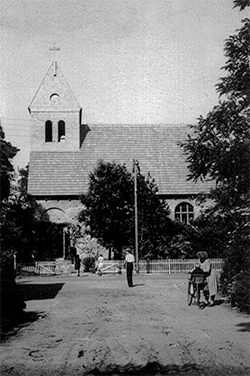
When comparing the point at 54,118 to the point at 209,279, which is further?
the point at 54,118

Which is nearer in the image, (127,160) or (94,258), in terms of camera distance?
(94,258)

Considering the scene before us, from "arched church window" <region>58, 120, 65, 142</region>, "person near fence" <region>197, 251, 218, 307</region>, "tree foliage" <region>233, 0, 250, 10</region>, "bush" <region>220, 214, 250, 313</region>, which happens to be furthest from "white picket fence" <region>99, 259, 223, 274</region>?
"tree foliage" <region>233, 0, 250, 10</region>

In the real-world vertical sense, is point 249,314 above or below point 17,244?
below

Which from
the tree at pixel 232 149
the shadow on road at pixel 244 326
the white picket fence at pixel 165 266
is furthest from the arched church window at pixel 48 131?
the shadow on road at pixel 244 326

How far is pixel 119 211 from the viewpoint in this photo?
115ft

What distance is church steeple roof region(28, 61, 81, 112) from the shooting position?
143 ft

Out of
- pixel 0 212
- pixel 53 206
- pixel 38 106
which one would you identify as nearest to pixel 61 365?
pixel 0 212

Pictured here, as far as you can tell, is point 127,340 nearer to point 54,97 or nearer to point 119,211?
point 119,211

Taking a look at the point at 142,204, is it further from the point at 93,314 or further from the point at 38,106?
the point at 93,314

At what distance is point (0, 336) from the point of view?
35.3 feet

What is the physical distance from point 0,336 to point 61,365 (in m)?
2.94

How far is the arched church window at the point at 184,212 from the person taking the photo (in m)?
41.4

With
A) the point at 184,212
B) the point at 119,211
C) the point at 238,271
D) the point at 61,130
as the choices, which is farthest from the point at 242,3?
the point at 61,130

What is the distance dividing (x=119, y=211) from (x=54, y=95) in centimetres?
1436
